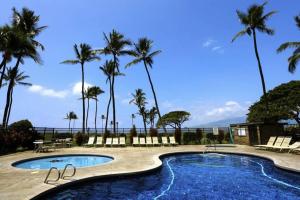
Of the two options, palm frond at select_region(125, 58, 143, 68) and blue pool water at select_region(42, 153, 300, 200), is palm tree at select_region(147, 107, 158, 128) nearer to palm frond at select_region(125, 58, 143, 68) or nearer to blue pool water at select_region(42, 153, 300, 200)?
palm frond at select_region(125, 58, 143, 68)

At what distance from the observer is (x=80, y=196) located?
738cm

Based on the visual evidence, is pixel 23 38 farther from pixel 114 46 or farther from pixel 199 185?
pixel 199 185

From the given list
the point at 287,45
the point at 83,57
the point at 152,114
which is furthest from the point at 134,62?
the point at 152,114

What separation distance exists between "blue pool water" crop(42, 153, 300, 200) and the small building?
843 cm

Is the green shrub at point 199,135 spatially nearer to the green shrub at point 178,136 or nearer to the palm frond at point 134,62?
the green shrub at point 178,136

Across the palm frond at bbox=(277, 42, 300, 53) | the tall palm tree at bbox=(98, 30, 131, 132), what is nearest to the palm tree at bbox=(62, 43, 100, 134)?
the tall palm tree at bbox=(98, 30, 131, 132)

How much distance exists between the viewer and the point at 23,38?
20.0 metres

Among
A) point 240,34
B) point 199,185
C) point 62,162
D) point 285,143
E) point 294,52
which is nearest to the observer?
point 199,185

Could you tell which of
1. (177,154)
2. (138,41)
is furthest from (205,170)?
(138,41)

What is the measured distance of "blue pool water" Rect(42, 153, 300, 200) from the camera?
7488 millimetres

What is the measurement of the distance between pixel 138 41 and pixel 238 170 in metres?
20.4

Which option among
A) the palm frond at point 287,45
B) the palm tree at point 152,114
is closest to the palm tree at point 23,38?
the palm frond at point 287,45

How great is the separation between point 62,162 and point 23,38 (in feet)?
38.8

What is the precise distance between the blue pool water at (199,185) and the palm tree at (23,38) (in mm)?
15534
